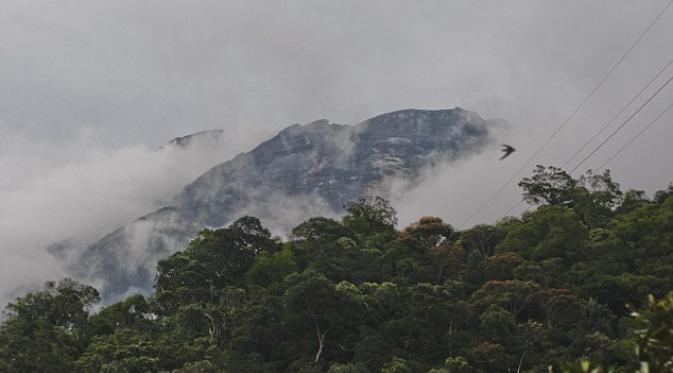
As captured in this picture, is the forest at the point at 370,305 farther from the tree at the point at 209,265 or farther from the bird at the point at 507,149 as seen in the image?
the bird at the point at 507,149

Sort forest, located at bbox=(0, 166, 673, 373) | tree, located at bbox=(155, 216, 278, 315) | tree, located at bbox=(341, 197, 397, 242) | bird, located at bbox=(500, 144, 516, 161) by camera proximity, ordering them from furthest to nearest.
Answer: tree, located at bbox=(341, 197, 397, 242), tree, located at bbox=(155, 216, 278, 315), forest, located at bbox=(0, 166, 673, 373), bird, located at bbox=(500, 144, 516, 161)

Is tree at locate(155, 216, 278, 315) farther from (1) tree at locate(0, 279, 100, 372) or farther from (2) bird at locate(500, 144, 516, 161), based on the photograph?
(2) bird at locate(500, 144, 516, 161)

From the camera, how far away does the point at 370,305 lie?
54844mm

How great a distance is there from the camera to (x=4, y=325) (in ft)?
204

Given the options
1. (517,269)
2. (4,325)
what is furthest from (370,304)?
(4,325)

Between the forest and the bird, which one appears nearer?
the bird

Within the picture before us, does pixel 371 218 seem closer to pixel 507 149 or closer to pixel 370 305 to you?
pixel 370 305

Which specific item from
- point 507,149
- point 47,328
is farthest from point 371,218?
point 507,149

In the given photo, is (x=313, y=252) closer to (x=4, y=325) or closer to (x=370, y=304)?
(x=370, y=304)

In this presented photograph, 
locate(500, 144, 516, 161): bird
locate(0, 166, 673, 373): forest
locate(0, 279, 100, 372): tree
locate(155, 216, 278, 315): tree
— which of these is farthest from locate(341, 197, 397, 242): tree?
locate(500, 144, 516, 161): bird

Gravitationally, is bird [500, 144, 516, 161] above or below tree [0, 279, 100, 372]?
below

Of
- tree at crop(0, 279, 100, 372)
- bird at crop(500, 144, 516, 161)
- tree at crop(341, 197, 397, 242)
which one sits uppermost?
tree at crop(341, 197, 397, 242)

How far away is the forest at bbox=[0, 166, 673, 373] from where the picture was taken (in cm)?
4869

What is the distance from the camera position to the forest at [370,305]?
48.7m
